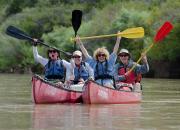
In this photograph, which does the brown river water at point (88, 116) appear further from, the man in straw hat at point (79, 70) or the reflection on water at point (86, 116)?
the man in straw hat at point (79, 70)

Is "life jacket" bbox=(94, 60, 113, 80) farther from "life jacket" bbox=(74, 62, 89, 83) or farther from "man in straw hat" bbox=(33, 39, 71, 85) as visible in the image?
"man in straw hat" bbox=(33, 39, 71, 85)

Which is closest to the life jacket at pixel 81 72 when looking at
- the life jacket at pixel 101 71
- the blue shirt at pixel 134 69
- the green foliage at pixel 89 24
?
the life jacket at pixel 101 71

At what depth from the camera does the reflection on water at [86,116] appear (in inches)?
525

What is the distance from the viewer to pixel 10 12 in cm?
11131

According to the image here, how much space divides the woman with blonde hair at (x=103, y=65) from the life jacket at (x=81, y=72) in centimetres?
26

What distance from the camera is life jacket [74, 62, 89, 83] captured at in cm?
1969

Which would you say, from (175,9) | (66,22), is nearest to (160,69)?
(175,9)

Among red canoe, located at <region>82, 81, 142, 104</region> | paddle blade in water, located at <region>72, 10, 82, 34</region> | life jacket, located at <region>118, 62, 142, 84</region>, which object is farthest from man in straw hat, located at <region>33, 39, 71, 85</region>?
paddle blade in water, located at <region>72, 10, 82, 34</region>

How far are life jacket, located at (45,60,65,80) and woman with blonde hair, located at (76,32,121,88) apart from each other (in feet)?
→ 2.43

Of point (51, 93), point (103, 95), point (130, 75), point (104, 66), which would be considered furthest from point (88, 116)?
point (130, 75)

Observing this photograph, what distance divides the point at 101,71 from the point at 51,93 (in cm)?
135

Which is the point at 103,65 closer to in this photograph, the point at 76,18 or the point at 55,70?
the point at 55,70

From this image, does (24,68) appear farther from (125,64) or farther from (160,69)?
(125,64)

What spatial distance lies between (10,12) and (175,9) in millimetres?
54034
